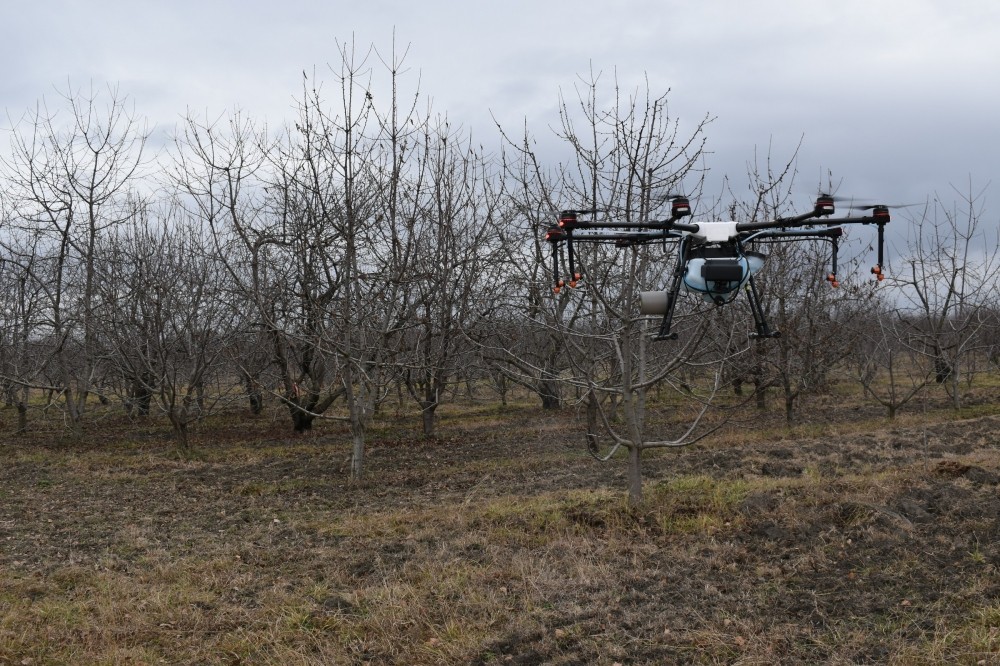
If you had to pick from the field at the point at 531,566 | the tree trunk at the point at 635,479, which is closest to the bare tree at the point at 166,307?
the field at the point at 531,566

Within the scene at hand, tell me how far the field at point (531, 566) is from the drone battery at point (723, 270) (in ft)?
6.67

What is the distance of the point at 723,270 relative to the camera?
4.34 meters

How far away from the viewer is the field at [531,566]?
452cm

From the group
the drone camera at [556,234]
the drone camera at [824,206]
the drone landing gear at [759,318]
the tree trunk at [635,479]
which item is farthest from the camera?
the tree trunk at [635,479]

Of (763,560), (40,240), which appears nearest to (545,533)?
(763,560)

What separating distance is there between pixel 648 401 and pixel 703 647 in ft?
68.3

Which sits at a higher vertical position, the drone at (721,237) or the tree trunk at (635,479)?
the drone at (721,237)

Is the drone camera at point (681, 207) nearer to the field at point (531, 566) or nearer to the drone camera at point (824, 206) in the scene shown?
the drone camera at point (824, 206)

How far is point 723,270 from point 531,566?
2.84m

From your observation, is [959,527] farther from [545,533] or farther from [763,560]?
[545,533]

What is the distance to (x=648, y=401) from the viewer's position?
24797 mm

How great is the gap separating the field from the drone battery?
80.1 inches

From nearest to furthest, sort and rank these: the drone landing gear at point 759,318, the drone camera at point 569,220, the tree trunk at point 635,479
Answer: the drone camera at point 569,220, the drone landing gear at point 759,318, the tree trunk at point 635,479

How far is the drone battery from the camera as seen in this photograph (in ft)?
14.2
